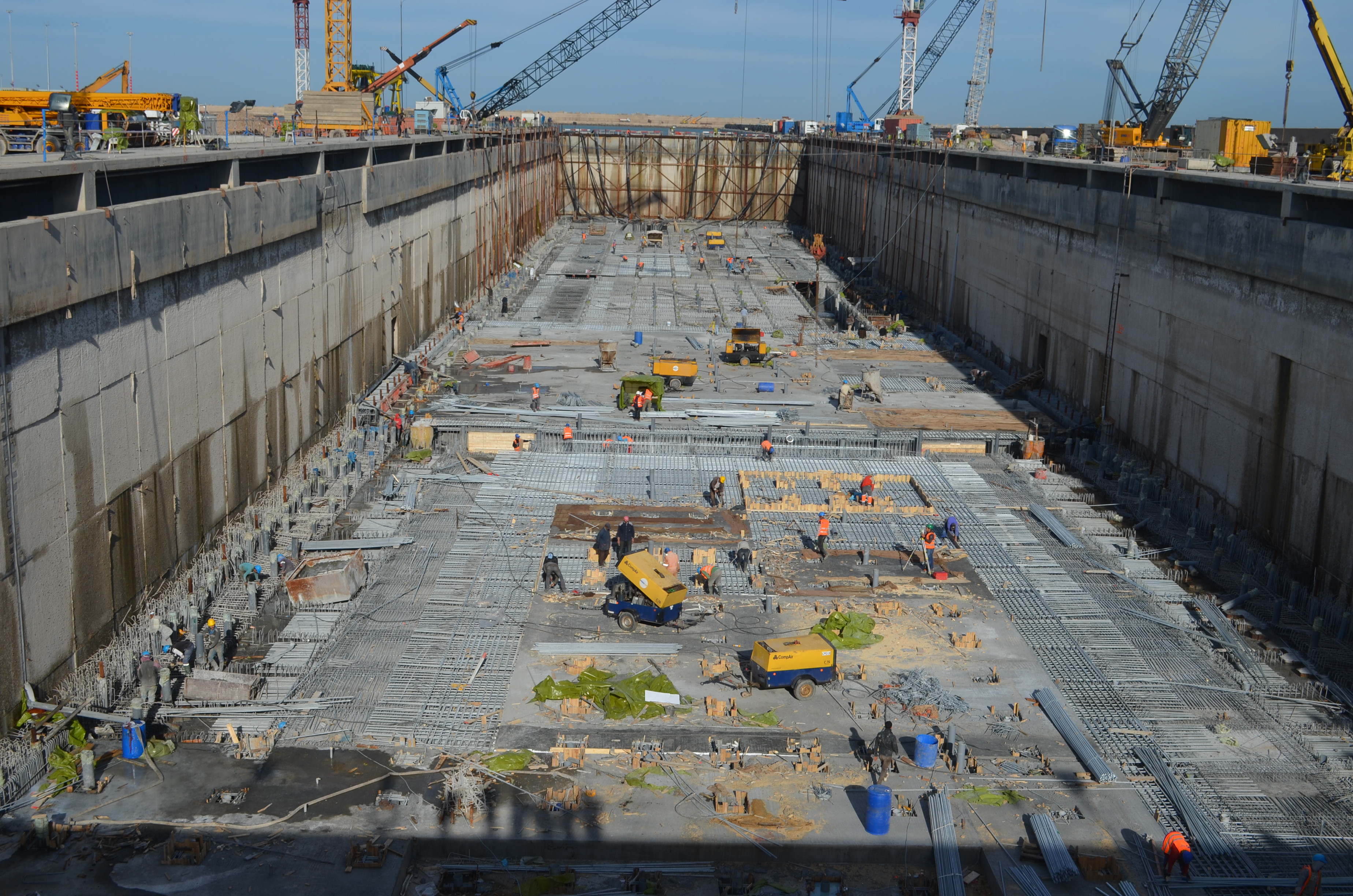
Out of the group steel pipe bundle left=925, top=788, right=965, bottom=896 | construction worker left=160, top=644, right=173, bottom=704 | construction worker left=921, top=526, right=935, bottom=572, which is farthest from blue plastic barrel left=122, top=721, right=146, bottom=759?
construction worker left=921, top=526, right=935, bottom=572

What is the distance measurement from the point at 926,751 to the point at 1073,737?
290cm

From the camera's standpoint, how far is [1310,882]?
631 inches

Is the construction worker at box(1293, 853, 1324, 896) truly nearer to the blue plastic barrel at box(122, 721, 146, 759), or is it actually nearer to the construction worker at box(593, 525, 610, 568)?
the construction worker at box(593, 525, 610, 568)

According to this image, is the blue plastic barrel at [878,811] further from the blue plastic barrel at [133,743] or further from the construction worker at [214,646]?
the construction worker at [214,646]

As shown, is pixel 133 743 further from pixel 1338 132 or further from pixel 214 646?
pixel 1338 132

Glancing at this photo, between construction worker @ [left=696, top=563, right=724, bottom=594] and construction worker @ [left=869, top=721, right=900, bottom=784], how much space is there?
755 centimetres

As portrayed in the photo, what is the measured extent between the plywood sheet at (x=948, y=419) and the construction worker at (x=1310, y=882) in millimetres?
23056

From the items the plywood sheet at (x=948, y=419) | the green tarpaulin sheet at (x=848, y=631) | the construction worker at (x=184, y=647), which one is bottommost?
the green tarpaulin sheet at (x=848, y=631)

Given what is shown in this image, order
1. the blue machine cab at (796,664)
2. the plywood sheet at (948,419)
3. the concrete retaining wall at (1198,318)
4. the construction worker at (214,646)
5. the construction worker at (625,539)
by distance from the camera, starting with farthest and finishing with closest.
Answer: the plywood sheet at (948,419)
the construction worker at (625,539)
the concrete retaining wall at (1198,318)
the construction worker at (214,646)
the blue machine cab at (796,664)

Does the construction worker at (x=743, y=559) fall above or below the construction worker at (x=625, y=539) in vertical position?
below

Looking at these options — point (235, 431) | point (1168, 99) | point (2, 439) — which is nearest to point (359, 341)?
point (235, 431)

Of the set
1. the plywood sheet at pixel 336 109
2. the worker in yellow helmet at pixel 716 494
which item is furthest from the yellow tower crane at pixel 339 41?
the worker in yellow helmet at pixel 716 494

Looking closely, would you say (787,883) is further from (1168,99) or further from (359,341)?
(1168,99)

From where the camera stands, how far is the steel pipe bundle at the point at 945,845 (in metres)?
16.5
